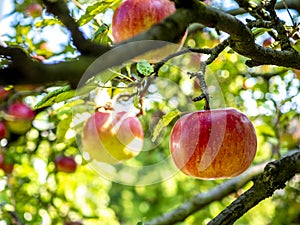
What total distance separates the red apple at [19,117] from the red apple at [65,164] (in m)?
0.25

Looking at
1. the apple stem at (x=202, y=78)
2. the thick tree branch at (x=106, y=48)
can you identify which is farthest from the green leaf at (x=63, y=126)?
the thick tree branch at (x=106, y=48)

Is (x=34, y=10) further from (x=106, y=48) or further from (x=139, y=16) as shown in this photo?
(x=106, y=48)

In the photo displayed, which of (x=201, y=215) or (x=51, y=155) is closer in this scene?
(x=51, y=155)

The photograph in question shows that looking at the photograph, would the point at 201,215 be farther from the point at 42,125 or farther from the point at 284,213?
the point at 42,125

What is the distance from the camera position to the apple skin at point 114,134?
5.10ft

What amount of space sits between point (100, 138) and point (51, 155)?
0.70 meters

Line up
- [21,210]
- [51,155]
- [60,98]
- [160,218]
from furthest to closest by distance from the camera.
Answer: [51,155]
[21,210]
[160,218]
[60,98]

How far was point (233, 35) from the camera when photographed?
2.39 feet

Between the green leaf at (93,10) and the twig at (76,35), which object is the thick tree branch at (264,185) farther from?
the twig at (76,35)

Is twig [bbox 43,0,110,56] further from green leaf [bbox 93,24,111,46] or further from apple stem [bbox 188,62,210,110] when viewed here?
green leaf [bbox 93,24,111,46]

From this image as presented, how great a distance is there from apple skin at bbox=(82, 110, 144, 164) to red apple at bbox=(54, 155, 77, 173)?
0.72m

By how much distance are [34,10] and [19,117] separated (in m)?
0.41

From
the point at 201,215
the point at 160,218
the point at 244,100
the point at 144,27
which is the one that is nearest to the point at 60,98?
the point at 144,27

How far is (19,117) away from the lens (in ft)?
6.82
